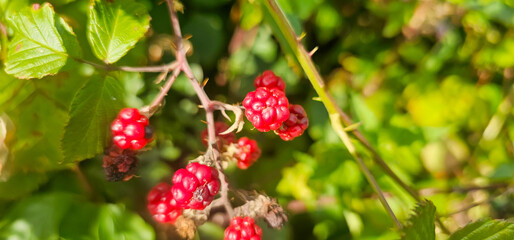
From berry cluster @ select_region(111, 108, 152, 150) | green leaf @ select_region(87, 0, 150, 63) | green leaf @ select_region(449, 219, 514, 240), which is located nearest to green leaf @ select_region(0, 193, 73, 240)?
berry cluster @ select_region(111, 108, 152, 150)

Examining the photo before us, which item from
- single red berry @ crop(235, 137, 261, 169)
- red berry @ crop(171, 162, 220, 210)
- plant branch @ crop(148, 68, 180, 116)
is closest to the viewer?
red berry @ crop(171, 162, 220, 210)

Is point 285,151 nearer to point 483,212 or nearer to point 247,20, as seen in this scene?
point 247,20

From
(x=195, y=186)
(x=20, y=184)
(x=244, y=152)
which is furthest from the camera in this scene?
(x=20, y=184)

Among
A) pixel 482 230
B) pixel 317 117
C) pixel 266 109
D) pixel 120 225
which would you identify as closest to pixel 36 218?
pixel 120 225

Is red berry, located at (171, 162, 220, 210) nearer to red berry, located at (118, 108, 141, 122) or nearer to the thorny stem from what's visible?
the thorny stem

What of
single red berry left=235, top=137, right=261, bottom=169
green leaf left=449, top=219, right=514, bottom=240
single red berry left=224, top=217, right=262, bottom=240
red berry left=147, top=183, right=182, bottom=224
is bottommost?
red berry left=147, top=183, right=182, bottom=224

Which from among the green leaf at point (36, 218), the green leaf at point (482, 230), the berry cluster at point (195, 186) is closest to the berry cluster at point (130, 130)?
the berry cluster at point (195, 186)

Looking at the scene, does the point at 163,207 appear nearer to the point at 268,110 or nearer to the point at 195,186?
the point at 195,186
